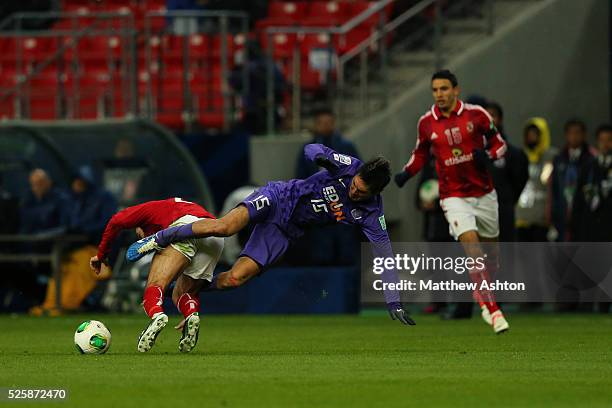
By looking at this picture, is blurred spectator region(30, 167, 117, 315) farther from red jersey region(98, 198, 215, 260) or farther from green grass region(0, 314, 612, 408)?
red jersey region(98, 198, 215, 260)

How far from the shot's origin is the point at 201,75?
21.2m

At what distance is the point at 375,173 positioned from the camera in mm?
11570

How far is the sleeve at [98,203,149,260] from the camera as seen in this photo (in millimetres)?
11438

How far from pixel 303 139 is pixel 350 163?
785cm

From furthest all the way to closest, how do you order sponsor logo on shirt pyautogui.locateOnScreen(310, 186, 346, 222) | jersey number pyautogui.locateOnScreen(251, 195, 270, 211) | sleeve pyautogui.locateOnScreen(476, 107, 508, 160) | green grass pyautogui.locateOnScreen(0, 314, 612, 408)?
sleeve pyautogui.locateOnScreen(476, 107, 508, 160), sponsor logo on shirt pyautogui.locateOnScreen(310, 186, 346, 222), jersey number pyautogui.locateOnScreen(251, 195, 270, 211), green grass pyautogui.locateOnScreen(0, 314, 612, 408)

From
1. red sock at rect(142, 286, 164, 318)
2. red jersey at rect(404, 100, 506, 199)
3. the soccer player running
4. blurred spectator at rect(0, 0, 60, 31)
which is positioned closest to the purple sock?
the soccer player running

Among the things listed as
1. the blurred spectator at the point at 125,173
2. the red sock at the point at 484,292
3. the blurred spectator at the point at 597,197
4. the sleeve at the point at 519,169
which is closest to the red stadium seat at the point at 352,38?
the blurred spectator at the point at 125,173

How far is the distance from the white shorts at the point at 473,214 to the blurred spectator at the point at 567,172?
4212mm

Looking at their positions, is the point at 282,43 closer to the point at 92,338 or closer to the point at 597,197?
the point at 597,197

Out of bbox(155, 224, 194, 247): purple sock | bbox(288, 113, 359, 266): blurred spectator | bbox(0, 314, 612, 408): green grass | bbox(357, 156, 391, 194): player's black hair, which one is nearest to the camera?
bbox(0, 314, 612, 408): green grass

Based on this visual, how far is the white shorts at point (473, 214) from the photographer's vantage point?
47.1 feet

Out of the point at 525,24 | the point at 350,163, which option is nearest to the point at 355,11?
the point at 525,24

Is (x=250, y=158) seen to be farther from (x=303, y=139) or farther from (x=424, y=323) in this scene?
(x=424, y=323)

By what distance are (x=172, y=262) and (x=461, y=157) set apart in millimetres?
3867
